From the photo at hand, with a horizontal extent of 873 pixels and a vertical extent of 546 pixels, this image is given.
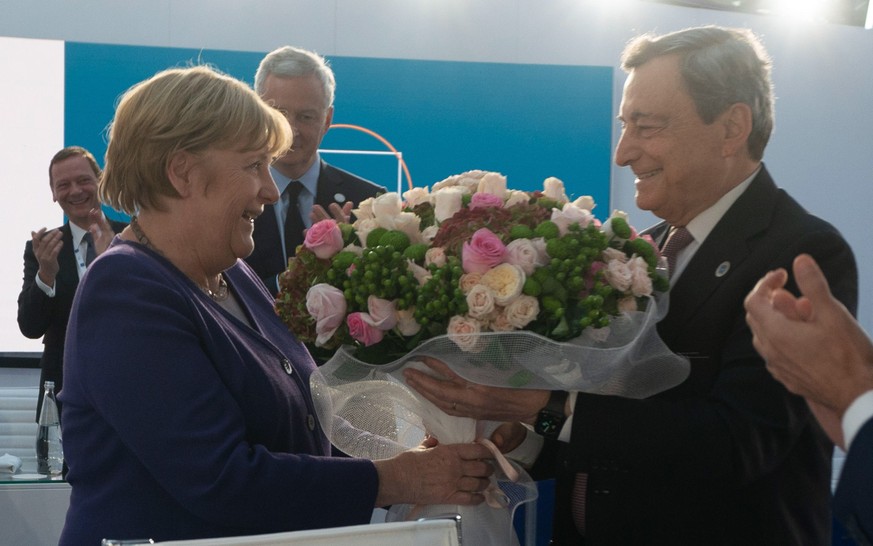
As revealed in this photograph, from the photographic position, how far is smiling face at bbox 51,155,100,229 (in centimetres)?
498

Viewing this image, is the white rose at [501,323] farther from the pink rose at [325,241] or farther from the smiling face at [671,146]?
the smiling face at [671,146]

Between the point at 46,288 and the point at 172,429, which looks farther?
the point at 46,288

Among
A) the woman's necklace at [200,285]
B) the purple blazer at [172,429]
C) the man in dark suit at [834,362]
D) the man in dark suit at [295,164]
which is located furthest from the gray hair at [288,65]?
the man in dark suit at [834,362]

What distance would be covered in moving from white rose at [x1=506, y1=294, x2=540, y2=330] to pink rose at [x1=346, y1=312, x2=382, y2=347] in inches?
9.2

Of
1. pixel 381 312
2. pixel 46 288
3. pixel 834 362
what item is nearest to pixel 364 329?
pixel 381 312

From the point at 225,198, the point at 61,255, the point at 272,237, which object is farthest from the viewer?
the point at 61,255

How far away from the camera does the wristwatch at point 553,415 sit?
75.0 inches

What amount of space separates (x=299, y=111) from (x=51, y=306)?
1.92 metres

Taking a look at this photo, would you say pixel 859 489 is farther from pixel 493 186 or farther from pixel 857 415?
pixel 493 186

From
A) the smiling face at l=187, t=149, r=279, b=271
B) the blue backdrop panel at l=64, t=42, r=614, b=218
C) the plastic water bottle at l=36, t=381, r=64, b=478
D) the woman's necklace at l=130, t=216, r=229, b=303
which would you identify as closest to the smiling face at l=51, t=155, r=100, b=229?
the plastic water bottle at l=36, t=381, r=64, b=478

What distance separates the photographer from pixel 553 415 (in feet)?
6.25

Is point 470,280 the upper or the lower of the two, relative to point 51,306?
upper

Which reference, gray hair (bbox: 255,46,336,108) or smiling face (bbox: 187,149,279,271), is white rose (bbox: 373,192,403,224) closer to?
smiling face (bbox: 187,149,279,271)

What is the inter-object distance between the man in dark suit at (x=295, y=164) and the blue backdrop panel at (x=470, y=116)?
9.67 ft
